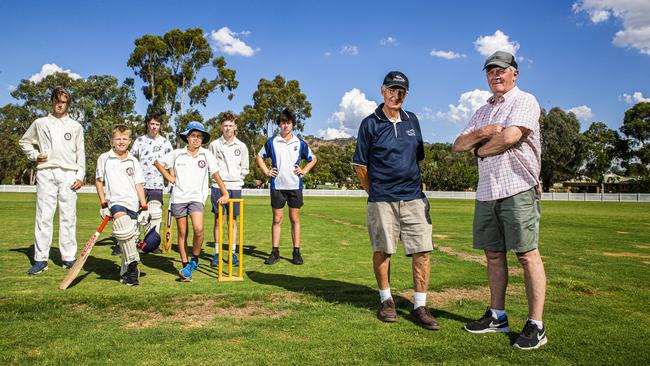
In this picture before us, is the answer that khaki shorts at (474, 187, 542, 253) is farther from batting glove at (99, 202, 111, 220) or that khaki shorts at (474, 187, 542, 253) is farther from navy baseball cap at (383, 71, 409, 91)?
batting glove at (99, 202, 111, 220)

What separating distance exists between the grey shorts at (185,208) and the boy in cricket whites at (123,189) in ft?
1.17

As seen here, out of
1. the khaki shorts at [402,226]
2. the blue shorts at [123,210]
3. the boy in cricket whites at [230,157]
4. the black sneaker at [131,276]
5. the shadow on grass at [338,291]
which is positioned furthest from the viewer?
the boy in cricket whites at [230,157]

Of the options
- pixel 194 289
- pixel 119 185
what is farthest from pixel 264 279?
pixel 119 185

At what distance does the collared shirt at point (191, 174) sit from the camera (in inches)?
236

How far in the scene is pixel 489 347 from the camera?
341 cm

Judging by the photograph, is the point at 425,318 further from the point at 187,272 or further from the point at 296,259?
the point at 296,259

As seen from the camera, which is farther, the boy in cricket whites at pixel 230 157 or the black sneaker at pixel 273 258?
the boy in cricket whites at pixel 230 157

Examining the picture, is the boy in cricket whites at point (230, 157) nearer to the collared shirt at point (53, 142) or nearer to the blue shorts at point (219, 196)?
the blue shorts at point (219, 196)

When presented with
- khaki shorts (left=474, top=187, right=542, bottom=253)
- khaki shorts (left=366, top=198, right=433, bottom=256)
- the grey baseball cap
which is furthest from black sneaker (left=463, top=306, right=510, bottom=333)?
the grey baseball cap

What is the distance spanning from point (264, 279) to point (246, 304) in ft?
4.20

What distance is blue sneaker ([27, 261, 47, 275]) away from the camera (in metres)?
5.94

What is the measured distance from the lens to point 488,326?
3797 mm

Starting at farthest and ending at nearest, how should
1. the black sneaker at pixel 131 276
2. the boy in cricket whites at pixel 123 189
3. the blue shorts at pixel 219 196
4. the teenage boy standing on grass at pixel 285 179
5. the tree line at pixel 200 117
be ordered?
the tree line at pixel 200 117 → the teenage boy standing on grass at pixel 285 179 → the blue shorts at pixel 219 196 → the boy in cricket whites at pixel 123 189 → the black sneaker at pixel 131 276

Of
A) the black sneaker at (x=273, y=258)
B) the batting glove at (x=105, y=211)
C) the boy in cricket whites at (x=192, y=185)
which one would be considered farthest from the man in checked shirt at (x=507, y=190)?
the batting glove at (x=105, y=211)
